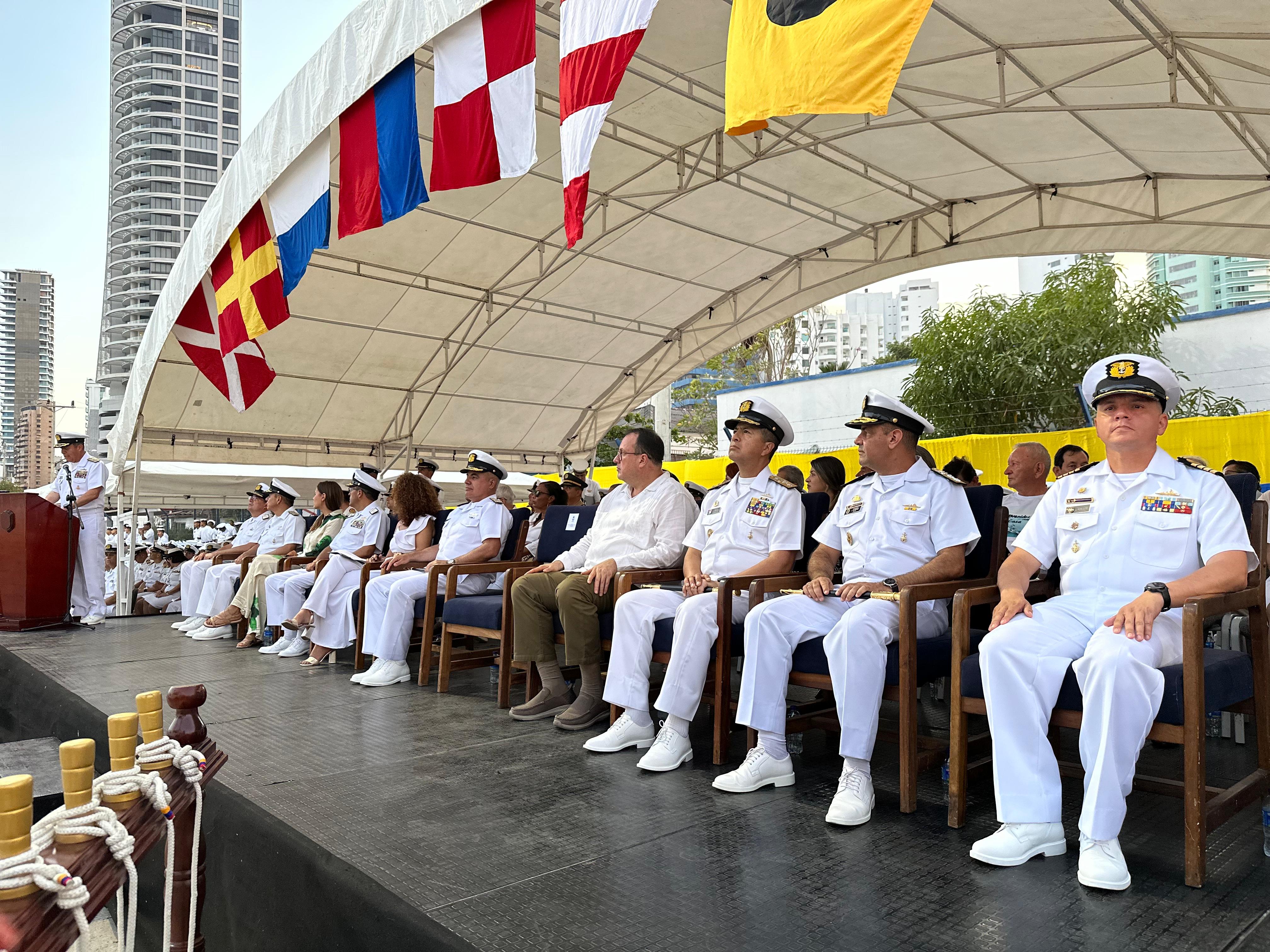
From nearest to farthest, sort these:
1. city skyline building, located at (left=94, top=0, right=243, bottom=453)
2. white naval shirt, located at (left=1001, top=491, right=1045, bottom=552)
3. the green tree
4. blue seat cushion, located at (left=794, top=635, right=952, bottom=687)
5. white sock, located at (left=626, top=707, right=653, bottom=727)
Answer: blue seat cushion, located at (left=794, top=635, right=952, bottom=687), white sock, located at (left=626, top=707, right=653, bottom=727), white naval shirt, located at (left=1001, top=491, right=1045, bottom=552), the green tree, city skyline building, located at (left=94, top=0, right=243, bottom=453)

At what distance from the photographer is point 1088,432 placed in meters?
8.42

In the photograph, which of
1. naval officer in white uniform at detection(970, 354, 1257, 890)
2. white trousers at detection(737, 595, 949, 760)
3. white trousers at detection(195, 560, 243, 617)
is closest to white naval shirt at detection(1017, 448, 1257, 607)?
naval officer in white uniform at detection(970, 354, 1257, 890)

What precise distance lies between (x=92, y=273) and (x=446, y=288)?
98421 millimetres

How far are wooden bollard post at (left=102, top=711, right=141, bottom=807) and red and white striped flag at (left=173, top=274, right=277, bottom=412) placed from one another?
5847mm

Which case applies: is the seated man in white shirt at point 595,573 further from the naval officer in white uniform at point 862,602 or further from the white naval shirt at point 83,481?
the white naval shirt at point 83,481

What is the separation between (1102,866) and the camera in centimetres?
187

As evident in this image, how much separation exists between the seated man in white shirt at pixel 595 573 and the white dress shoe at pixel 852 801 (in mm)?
1282

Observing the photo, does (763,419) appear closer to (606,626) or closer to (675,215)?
(606,626)

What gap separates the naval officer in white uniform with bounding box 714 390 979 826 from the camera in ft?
8.12

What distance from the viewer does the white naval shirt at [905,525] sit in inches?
112

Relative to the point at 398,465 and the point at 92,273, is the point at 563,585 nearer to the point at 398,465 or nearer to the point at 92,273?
the point at 398,465

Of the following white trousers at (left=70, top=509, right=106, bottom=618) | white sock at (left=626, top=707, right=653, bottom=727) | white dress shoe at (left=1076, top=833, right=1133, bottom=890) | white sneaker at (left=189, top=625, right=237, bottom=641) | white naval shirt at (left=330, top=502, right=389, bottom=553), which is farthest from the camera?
white trousers at (left=70, top=509, right=106, bottom=618)

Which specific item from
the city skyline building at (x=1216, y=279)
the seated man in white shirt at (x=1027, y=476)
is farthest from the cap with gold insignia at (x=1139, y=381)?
the city skyline building at (x=1216, y=279)

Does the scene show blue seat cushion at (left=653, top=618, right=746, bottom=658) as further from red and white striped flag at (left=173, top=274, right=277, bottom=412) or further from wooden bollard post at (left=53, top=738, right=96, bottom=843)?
red and white striped flag at (left=173, top=274, right=277, bottom=412)
